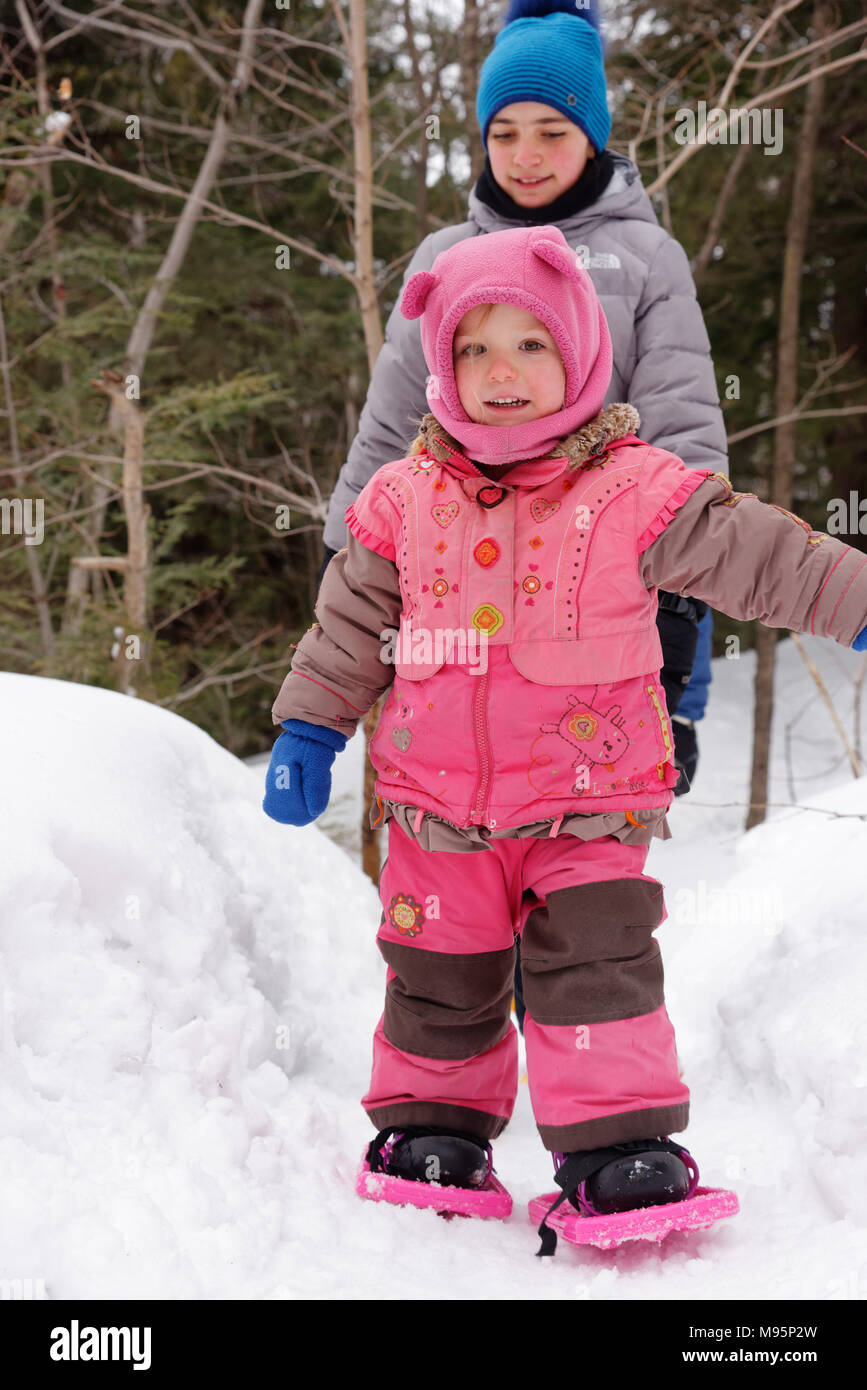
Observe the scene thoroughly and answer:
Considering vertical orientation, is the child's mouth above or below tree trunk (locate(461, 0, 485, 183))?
below

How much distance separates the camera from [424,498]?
5.95ft

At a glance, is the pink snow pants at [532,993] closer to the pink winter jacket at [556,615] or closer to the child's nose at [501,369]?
the pink winter jacket at [556,615]

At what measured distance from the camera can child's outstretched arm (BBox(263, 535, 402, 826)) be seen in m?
1.85

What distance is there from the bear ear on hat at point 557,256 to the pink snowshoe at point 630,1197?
138cm

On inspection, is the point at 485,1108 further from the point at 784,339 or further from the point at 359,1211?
the point at 784,339

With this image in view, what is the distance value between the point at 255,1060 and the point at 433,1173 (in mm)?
→ 383

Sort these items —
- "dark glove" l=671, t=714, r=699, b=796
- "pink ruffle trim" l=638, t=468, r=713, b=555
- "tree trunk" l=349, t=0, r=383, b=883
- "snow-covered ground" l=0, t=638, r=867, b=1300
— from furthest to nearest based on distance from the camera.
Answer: "tree trunk" l=349, t=0, r=383, b=883, "dark glove" l=671, t=714, r=699, b=796, "pink ruffle trim" l=638, t=468, r=713, b=555, "snow-covered ground" l=0, t=638, r=867, b=1300

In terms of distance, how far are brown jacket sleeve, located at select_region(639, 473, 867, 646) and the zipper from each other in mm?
332

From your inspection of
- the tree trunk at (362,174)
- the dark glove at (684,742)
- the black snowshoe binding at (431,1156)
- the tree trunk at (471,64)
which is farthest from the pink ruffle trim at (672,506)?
the tree trunk at (471,64)

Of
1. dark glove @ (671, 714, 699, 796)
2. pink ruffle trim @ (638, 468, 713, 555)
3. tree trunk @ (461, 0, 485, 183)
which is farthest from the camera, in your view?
tree trunk @ (461, 0, 485, 183)

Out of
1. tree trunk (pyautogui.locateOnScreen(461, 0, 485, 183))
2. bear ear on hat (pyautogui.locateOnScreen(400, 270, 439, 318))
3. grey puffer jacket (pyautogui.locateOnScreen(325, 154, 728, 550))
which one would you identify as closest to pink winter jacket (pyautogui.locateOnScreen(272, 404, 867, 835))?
bear ear on hat (pyautogui.locateOnScreen(400, 270, 439, 318))

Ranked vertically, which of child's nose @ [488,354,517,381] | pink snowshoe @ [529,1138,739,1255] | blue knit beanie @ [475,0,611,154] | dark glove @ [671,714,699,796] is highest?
blue knit beanie @ [475,0,611,154]

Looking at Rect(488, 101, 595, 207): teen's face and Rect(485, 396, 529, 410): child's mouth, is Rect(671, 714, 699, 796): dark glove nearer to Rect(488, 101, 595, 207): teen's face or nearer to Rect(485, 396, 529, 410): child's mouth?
Rect(485, 396, 529, 410): child's mouth
